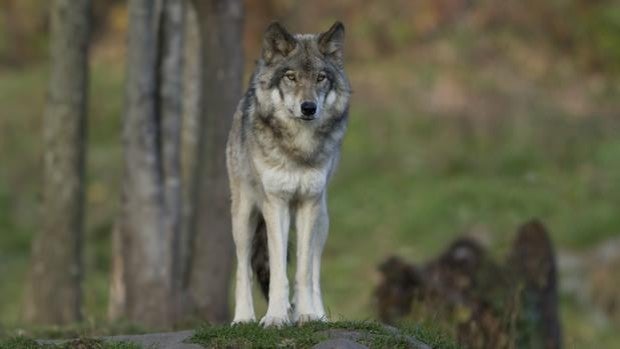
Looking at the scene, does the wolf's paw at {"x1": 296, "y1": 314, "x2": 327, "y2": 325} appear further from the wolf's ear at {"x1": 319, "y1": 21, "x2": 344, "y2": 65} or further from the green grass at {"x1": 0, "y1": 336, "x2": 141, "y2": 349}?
the wolf's ear at {"x1": 319, "y1": 21, "x2": 344, "y2": 65}

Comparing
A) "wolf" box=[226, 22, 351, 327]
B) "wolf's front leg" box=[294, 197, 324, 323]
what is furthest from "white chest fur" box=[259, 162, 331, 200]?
"wolf's front leg" box=[294, 197, 324, 323]

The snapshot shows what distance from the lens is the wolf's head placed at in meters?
9.62

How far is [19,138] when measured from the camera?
29062 mm

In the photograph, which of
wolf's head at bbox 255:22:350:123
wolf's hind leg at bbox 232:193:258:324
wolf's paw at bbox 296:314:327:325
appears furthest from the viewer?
wolf's hind leg at bbox 232:193:258:324

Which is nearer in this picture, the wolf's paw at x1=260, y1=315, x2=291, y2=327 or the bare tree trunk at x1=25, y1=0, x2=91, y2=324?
the wolf's paw at x1=260, y1=315, x2=291, y2=327

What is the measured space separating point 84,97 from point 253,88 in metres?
5.83

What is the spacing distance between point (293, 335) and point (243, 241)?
74.7 inches

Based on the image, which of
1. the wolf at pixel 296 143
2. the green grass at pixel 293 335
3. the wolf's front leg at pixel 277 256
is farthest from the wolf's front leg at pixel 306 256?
the green grass at pixel 293 335

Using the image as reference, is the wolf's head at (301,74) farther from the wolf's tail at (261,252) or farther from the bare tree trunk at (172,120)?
the bare tree trunk at (172,120)

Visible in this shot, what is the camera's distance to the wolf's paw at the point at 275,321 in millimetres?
9398

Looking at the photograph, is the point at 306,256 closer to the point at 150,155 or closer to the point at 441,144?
the point at 150,155

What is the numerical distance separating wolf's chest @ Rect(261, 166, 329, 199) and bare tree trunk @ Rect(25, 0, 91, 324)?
604 cm

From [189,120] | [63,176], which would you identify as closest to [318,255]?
[63,176]

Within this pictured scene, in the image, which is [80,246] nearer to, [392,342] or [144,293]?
[144,293]
